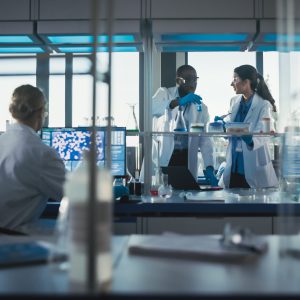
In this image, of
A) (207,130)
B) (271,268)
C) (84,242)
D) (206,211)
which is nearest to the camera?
(84,242)

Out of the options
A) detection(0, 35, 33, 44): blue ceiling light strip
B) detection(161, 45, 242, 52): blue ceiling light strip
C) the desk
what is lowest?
the desk

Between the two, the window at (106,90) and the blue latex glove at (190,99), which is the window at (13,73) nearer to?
the window at (106,90)

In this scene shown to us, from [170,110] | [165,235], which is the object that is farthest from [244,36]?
[165,235]

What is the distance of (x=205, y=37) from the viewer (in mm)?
3398

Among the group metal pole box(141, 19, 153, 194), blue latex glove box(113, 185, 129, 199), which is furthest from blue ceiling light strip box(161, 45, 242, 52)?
blue latex glove box(113, 185, 129, 199)

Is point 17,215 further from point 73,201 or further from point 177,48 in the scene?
point 177,48

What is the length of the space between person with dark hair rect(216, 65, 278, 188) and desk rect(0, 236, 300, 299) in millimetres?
A: 2564

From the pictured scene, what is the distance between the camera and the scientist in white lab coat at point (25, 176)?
85.6 inches

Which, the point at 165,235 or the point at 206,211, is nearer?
the point at 165,235

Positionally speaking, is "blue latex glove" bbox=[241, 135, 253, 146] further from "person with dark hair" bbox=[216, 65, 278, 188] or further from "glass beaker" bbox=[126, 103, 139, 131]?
"glass beaker" bbox=[126, 103, 139, 131]

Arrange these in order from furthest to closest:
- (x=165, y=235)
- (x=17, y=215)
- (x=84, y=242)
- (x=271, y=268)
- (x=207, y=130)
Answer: (x=207, y=130) → (x=17, y=215) → (x=165, y=235) → (x=271, y=268) → (x=84, y=242)

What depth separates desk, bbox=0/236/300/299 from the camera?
79 cm

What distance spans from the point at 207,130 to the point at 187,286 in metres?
2.49

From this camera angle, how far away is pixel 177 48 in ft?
12.1
